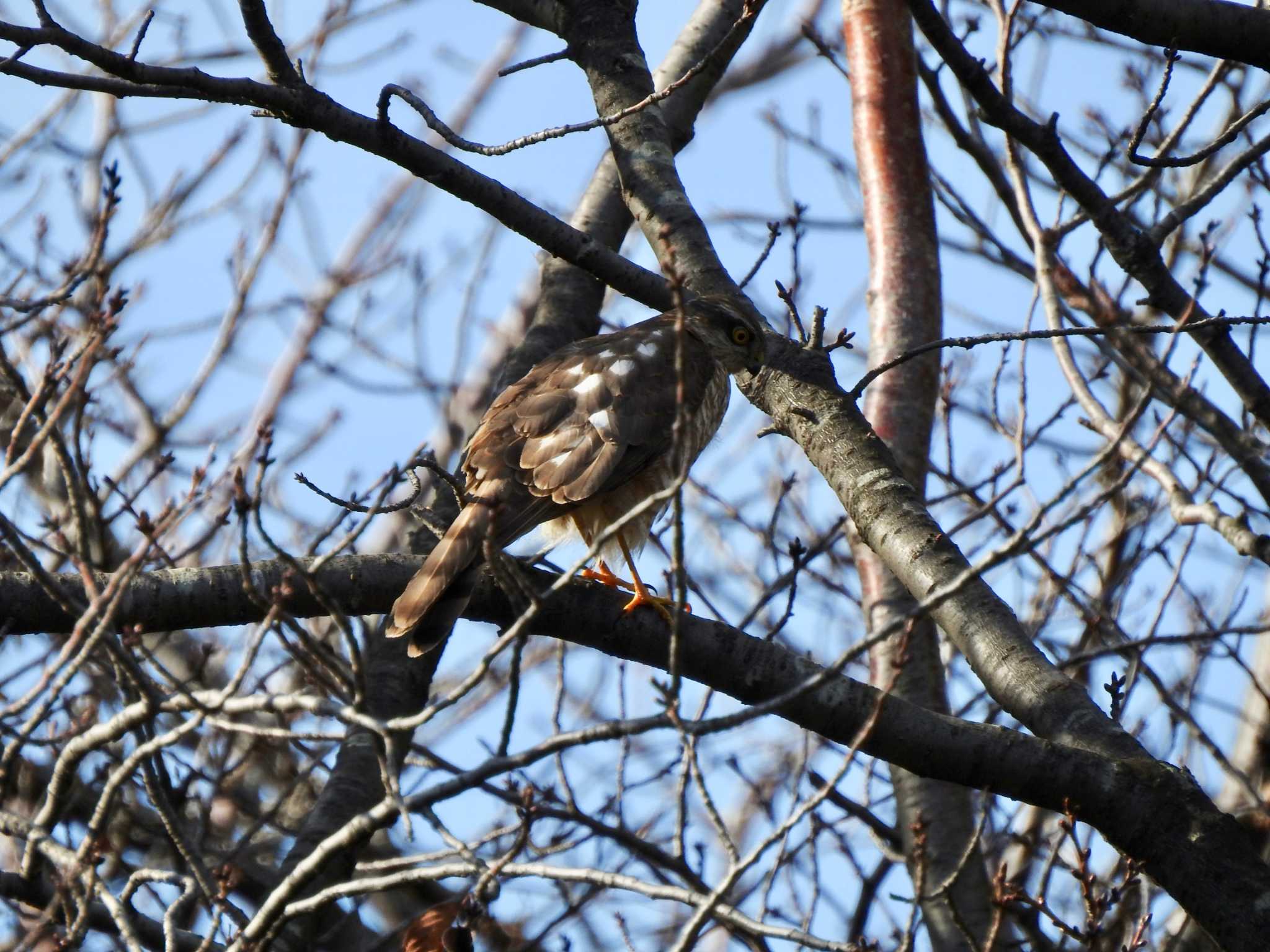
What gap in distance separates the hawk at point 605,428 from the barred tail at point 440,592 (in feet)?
0.71

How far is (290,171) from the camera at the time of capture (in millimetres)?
9523

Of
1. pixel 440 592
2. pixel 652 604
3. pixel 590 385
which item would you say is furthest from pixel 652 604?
pixel 590 385

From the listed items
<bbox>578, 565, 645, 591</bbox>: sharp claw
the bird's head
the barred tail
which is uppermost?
the bird's head

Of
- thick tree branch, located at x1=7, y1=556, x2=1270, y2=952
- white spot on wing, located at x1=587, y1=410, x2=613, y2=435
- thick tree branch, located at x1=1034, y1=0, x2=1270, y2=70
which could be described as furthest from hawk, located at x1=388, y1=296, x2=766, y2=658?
thick tree branch, located at x1=1034, y1=0, x2=1270, y2=70

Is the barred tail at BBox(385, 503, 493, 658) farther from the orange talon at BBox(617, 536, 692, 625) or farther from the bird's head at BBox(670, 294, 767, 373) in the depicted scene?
the bird's head at BBox(670, 294, 767, 373)

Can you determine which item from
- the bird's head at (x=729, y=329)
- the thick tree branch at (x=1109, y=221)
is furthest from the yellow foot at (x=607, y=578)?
the thick tree branch at (x=1109, y=221)

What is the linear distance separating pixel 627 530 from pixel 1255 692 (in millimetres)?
4404

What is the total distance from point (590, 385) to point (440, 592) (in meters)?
1.48

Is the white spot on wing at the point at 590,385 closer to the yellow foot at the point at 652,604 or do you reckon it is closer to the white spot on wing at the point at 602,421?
the white spot on wing at the point at 602,421

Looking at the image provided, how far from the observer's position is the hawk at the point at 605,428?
16.2 ft

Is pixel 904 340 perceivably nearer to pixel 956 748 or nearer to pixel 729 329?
pixel 729 329

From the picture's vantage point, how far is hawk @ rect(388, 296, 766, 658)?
16.2 feet

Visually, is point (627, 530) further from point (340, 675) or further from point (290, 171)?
point (290, 171)

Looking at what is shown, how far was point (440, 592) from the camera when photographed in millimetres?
4055
